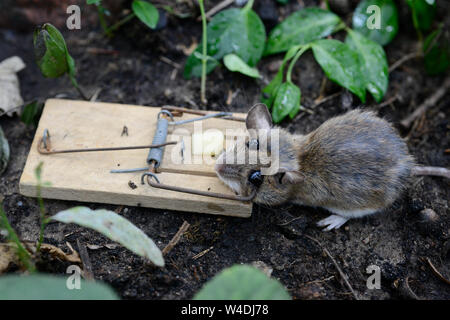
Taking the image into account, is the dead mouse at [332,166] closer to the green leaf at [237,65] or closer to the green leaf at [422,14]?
the green leaf at [237,65]

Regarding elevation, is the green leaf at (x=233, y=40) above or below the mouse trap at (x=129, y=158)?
above

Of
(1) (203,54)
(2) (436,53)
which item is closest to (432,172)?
(2) (436,53)

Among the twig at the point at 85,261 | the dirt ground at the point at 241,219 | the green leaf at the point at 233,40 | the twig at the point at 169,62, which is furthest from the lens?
the twig at the point at 169,62

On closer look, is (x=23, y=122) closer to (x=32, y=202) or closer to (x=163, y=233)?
(x=32, y=202)

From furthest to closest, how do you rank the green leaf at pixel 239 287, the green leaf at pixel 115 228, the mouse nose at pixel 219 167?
the mouse nose at pixel 219 167, the green leaf at pixel 115 228, the green leaf at pixel 239 287

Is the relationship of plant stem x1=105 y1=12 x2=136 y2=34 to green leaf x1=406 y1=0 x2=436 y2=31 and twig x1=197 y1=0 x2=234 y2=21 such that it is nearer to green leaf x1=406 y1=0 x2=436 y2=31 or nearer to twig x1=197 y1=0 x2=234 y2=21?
twig x1=197 y1=0 x2=234 y2=21

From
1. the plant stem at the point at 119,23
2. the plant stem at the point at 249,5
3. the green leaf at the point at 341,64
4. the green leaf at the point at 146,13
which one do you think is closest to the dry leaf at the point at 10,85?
the plant stem at the point at 119,23

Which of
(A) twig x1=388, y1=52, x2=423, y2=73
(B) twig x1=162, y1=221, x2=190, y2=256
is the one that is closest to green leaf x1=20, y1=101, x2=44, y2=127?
(B) twig x1=162, y1=221, x2=190, y2=256

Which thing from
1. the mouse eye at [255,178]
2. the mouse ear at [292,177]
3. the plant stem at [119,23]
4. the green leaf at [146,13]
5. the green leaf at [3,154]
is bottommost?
the green leaf at [3,154]
